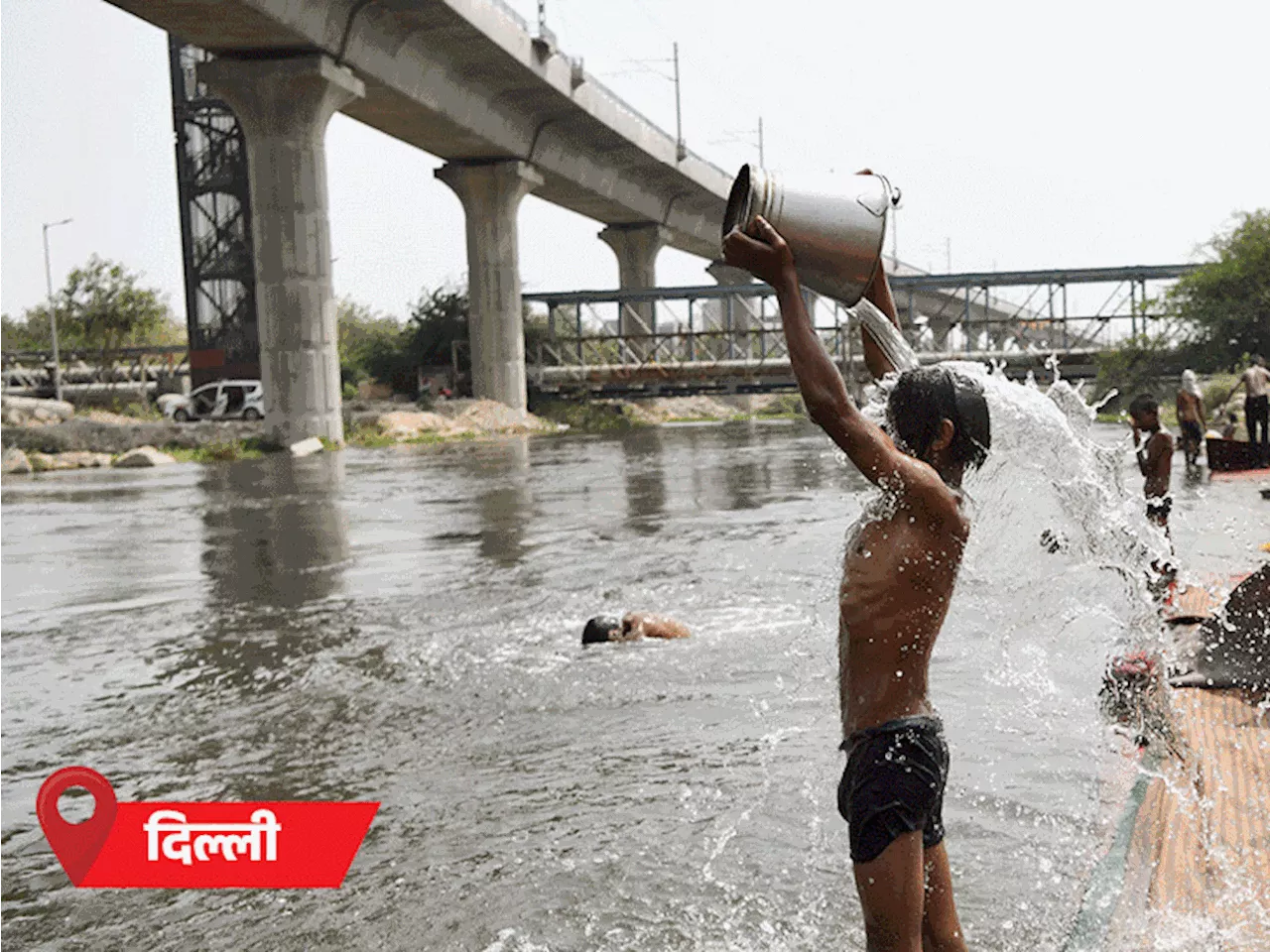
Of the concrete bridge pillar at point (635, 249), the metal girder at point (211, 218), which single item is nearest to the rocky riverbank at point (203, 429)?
the metal girder at point (211, 218)

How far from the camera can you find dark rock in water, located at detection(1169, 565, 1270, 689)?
6.62 metres

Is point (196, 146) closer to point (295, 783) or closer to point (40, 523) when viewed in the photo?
point (40, 523)

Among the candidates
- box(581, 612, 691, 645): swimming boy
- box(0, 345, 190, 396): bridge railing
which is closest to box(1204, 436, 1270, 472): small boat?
box(581, 612, 691, 645): swimming boy

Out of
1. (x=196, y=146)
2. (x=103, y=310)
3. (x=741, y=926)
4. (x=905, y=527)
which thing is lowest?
(x=741, y=926)

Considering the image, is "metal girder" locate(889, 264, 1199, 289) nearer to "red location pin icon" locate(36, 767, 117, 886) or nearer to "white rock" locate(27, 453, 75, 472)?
"white rock" locate(27, 453, 75, 472)

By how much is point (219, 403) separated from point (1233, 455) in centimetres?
3441

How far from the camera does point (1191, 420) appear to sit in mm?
21094

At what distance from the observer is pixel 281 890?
5.38 metres

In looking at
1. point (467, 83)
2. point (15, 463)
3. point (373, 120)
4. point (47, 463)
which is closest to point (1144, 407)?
point (15, 463)

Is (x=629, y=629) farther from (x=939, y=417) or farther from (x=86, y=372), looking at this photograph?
(x=86, y=372)

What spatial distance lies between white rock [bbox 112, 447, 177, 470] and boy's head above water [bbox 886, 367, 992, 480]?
3287 centimetres

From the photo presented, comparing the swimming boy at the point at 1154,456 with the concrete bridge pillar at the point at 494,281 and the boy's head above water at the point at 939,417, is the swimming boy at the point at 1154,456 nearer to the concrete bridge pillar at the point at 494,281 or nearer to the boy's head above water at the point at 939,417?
the boy's head above water at the point at 939,417

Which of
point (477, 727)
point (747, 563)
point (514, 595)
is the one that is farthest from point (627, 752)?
point (747, 563)

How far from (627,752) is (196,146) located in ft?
167
